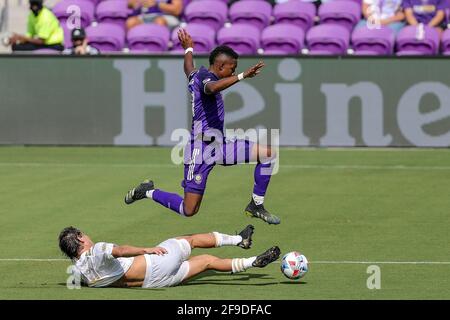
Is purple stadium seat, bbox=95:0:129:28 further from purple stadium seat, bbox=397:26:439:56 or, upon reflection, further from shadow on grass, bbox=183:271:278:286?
shadow on grass, bbox=183:271:278:286

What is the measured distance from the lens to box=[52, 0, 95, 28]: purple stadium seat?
29.0 meters

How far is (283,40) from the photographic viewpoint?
89.2ft

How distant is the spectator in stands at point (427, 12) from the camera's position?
2720cm

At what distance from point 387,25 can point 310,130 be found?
10.3 ft

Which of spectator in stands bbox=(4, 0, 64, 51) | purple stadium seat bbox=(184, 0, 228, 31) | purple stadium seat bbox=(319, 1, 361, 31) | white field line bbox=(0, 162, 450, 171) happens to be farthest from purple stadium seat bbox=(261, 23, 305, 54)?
spectator in stands bbox=(4, 0, 64, 51)

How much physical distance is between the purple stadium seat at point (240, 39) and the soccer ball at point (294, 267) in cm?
1424

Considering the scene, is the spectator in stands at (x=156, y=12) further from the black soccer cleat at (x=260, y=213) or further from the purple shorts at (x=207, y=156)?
the purple shorts at (x=207, y=156)

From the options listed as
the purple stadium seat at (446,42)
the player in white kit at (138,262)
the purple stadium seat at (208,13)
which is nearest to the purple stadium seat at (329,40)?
the purple stadium seat at (446,42)

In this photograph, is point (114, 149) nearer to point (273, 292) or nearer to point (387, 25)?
point (387, 25)

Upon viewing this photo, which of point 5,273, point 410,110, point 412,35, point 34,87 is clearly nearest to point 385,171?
point 410,110

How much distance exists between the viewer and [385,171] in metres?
23.0

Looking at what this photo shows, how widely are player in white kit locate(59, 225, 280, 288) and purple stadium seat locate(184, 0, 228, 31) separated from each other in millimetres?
15347

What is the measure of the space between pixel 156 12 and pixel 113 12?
0.98 meters

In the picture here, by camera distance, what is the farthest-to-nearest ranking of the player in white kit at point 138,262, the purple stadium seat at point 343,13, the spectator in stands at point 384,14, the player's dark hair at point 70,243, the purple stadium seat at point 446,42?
the purple stadium seat at point 343,13
the spectator in stands at point 384,14
the purple stadium seat at point 446,42
the player's dark hair at point 70,243
the player in white kit at point 138,262
